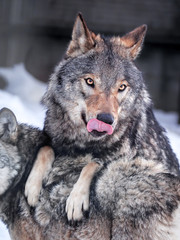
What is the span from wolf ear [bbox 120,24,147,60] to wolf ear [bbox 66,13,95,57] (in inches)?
14.5

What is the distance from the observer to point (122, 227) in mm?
3842

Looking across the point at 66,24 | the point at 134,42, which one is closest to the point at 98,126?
the point at 134,42

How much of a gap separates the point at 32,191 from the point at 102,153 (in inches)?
28.7

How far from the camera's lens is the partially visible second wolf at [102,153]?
12.7 feet

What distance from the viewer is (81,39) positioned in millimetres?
4766

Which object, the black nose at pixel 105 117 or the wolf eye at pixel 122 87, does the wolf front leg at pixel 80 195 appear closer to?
the black nose at pixel 105 117

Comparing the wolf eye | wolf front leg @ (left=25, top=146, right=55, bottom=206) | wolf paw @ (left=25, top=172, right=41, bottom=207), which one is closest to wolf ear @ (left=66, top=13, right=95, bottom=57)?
the wolf eye

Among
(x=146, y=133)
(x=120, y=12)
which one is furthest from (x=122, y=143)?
(x=120, y=12)

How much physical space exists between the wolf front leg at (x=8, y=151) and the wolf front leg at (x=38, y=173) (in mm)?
163

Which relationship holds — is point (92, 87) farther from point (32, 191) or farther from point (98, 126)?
point (32, 191)

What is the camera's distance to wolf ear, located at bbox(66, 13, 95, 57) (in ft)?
15.5

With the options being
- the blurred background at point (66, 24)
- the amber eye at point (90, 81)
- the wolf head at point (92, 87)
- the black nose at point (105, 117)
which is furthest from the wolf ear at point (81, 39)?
the blurred background at point (66, 24)

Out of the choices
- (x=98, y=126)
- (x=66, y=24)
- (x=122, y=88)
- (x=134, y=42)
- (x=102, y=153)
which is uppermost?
(x=134, y=42)

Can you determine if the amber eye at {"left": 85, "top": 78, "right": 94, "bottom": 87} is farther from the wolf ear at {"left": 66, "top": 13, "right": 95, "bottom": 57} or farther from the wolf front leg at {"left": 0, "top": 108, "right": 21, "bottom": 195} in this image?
the wolf front leg at {"left": 0, "top": 108, "right": 21, "bottom": 195}
